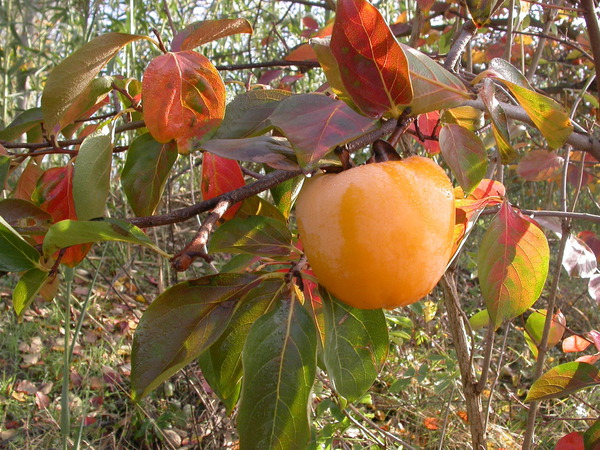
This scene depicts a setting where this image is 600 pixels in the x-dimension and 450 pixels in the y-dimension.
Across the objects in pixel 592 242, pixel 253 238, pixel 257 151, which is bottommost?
pixel 592 242

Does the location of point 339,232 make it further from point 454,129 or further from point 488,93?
point 454,129

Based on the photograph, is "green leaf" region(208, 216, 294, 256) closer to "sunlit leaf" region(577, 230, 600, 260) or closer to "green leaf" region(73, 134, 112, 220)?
"green leaf" region(73, 134, 112, 220)

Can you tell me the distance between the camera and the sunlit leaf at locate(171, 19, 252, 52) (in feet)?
2.11

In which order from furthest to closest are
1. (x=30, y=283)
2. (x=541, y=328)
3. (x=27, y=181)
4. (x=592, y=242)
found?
(x=592, y=242), (x=541, y=328), (x=27, y=181), (x=30, y=283)

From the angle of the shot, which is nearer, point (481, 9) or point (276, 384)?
point (276, 384)

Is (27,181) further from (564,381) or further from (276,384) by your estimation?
(564,381)

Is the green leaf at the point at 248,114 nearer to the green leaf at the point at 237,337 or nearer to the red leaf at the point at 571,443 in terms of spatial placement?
the green leaf at the point at 237,337

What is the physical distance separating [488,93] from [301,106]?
0.17 meters

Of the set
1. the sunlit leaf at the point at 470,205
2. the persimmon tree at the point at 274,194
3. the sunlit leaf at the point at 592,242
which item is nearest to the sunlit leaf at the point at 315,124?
the persimmon tree at the point at 274,194

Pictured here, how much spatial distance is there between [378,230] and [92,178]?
1.20 ft

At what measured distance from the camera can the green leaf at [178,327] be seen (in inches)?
17.0

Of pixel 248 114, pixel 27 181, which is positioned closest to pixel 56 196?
pixel 27 181

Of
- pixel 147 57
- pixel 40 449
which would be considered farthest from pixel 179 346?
pixel 147 57

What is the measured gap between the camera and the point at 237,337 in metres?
0.52
